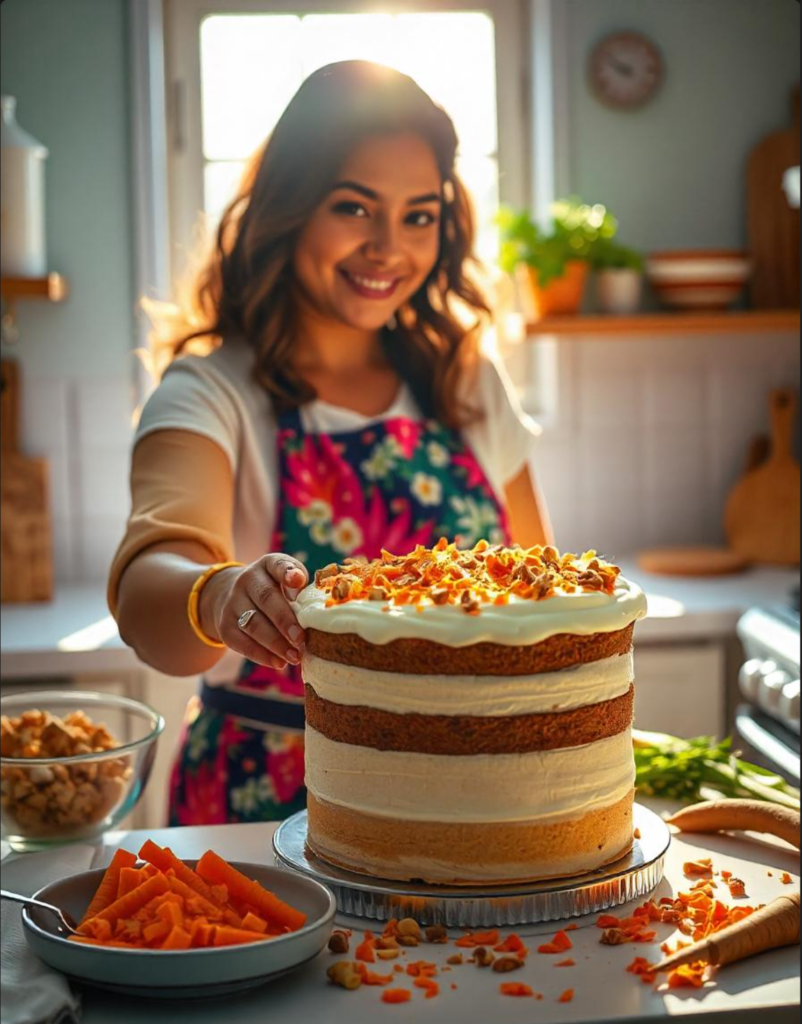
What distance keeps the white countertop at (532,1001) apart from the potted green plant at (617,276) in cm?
228

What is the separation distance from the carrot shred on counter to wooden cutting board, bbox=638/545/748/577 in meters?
2.12

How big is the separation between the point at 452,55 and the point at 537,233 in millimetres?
542

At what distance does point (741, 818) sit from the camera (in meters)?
1.23

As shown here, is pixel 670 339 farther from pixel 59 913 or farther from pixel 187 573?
pixel 59 913

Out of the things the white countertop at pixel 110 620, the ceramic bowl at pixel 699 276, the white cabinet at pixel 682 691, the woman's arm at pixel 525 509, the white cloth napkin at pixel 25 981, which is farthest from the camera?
the ceramic bowl at pixel 699 276

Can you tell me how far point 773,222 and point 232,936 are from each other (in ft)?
8.90

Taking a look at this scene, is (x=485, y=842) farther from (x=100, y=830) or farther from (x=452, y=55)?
(x=452, y=55)

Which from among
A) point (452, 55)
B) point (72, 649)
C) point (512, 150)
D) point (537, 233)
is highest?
point (452, 55)

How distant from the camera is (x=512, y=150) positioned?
10.8 feet

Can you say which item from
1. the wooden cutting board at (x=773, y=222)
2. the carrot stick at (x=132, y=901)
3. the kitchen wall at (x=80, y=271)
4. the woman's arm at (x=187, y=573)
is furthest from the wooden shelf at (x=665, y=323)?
the carrot stick at (x=132, y=901)

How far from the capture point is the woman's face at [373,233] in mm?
1789

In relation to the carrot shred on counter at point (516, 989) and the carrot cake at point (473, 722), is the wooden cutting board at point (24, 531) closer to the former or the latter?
the carrot cake at point (473, 722)

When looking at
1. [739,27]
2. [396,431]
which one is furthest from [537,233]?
[396,431]

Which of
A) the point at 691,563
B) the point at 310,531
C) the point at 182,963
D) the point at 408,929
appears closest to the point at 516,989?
the point at 408,929
